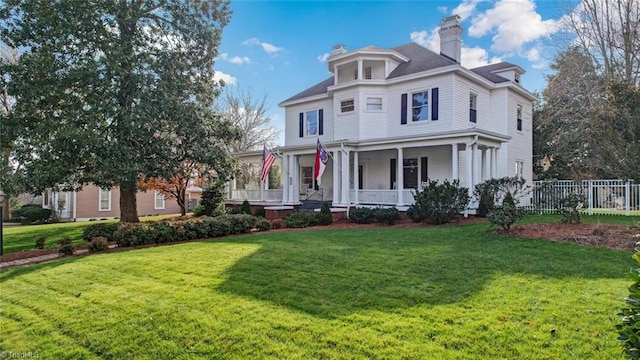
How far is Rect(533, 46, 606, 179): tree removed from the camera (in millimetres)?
22844

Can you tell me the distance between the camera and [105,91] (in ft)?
42.5

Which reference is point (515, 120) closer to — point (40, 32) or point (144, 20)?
point (144, 20)

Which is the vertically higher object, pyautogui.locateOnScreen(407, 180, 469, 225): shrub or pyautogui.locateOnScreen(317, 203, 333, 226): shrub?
pyautogui.locateOnScreen(407, 180, 469, 225): shrub

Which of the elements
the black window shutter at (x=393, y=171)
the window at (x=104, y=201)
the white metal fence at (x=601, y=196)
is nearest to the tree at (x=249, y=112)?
the window at (x=104, y=201)

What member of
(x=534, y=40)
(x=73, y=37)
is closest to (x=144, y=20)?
(x=73, y=37)

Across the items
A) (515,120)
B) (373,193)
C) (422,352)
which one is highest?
(515,120)

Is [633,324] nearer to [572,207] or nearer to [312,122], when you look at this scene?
[572,207]

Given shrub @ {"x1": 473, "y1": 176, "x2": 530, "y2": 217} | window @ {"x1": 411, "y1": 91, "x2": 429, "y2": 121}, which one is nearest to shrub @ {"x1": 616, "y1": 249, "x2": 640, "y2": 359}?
shrub @ {"x1": 473, "y1": 176, "x2": 530, "y2": 217}

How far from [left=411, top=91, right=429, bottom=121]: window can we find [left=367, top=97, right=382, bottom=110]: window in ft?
5.49

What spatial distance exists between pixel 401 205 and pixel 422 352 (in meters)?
12.7

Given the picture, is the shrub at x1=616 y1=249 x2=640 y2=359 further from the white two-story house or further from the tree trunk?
the tree trunk

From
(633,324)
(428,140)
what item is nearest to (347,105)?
(428,140)

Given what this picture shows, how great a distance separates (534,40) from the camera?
23797 millimetres

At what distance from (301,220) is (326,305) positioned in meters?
9.83
